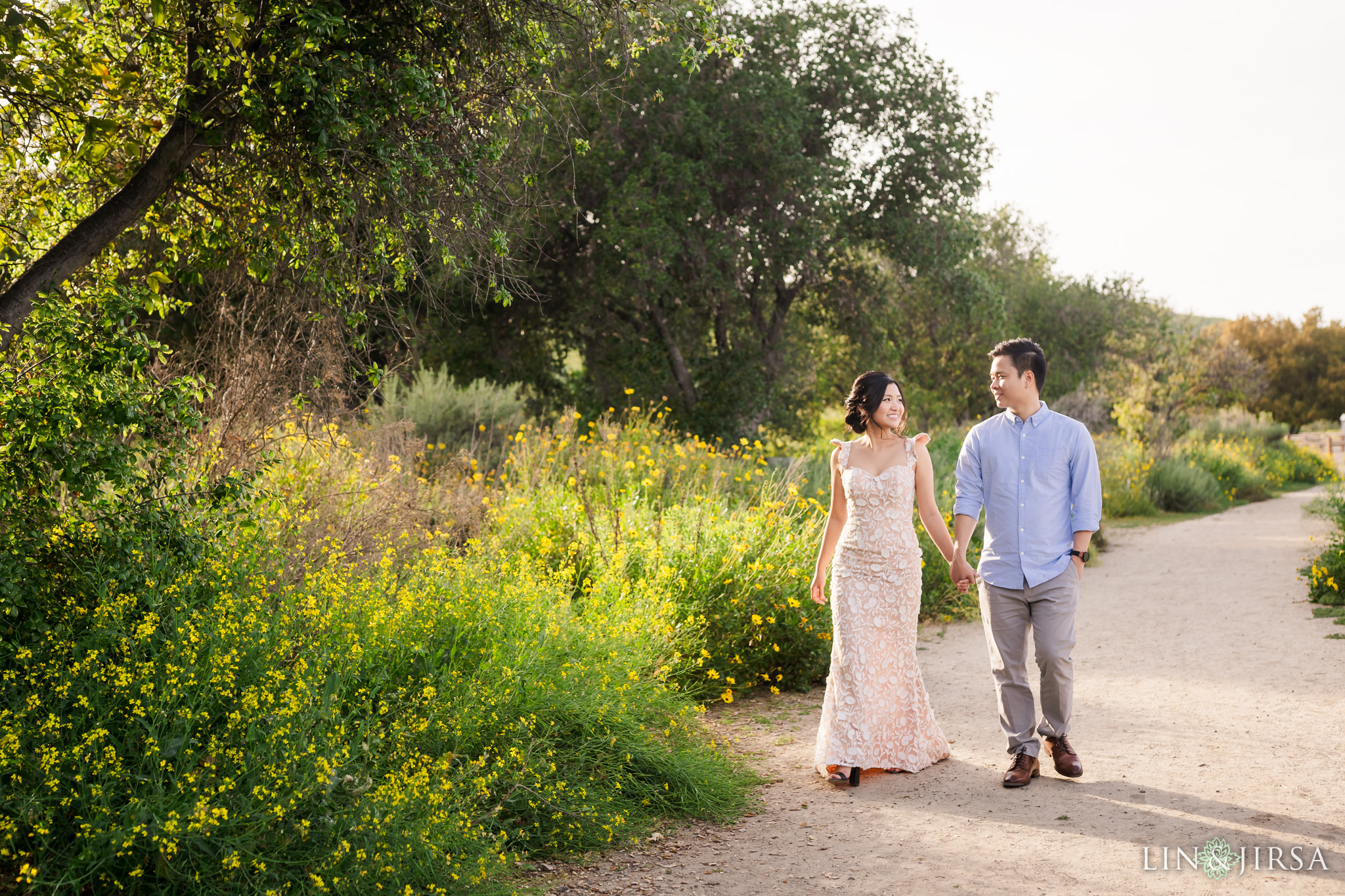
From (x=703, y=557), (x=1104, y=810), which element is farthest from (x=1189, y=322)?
(x=1104, y=810)

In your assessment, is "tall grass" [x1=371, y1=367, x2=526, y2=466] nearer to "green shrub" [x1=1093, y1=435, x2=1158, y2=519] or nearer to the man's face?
the man's face

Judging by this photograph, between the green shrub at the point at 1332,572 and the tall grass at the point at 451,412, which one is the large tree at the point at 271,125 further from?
the green shrub at the point at 1332,572

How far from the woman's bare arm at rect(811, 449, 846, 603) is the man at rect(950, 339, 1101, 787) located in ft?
1.90

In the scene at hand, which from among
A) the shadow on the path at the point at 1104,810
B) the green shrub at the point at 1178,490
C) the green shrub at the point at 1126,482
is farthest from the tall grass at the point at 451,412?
the green shrub at the point at 1178,490

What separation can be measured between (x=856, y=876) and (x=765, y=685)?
272 centimetres

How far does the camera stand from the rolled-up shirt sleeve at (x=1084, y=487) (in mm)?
4312

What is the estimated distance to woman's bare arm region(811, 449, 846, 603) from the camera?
15.7 ft

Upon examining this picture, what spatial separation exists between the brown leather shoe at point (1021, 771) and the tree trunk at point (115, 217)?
14.7ft

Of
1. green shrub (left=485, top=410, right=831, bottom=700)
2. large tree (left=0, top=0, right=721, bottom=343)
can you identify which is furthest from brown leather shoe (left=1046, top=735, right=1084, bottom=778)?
large tree (left=0, top=0, right=721, bottom=343)

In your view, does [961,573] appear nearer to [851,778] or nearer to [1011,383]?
[1011,383]

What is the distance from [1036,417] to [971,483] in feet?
1.44

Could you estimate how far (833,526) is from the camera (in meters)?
4.82

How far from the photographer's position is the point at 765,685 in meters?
6.17

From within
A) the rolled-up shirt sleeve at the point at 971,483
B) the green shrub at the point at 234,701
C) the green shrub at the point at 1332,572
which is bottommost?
the green shrub at the point at 1332,572
